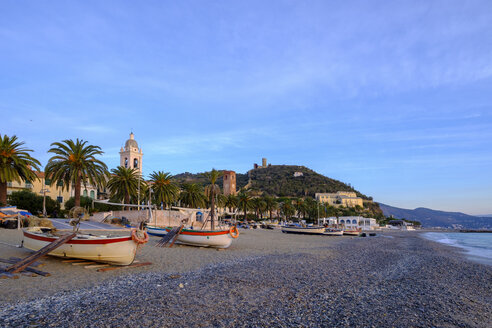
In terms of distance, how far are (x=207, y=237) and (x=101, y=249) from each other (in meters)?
10.7

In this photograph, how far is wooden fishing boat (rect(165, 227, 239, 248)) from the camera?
23.9 metres

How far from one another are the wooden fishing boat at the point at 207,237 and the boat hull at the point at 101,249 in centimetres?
975

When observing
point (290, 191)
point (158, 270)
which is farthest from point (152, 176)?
point (290, 191)

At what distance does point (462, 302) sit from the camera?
34.9 ft

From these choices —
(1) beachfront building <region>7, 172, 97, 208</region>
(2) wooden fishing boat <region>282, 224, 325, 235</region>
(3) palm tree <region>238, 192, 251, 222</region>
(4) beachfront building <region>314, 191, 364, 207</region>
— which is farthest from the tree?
(4) beachfront building <region>314, 191, 364, 207</region>

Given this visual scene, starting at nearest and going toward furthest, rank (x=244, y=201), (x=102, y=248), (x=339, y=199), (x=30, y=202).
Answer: (x=102, y=248), (x=30, y=202), (x=244, y=201), (x=339, y=199)

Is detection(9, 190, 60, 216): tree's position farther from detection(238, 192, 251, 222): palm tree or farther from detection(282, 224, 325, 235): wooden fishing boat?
detection(238, 192, 251, 222): palm tree

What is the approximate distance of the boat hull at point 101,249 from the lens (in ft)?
45.6

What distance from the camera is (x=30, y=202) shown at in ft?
170

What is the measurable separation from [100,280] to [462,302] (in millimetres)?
12084

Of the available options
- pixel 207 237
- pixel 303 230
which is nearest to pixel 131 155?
pixel 303 230

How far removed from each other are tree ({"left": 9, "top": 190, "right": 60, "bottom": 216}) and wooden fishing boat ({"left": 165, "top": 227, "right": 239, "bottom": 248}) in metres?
37.0

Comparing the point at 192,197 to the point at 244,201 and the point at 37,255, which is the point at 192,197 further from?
the point at 37,255

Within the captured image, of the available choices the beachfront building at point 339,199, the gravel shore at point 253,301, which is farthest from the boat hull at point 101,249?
the beachfront building at point 339,199
